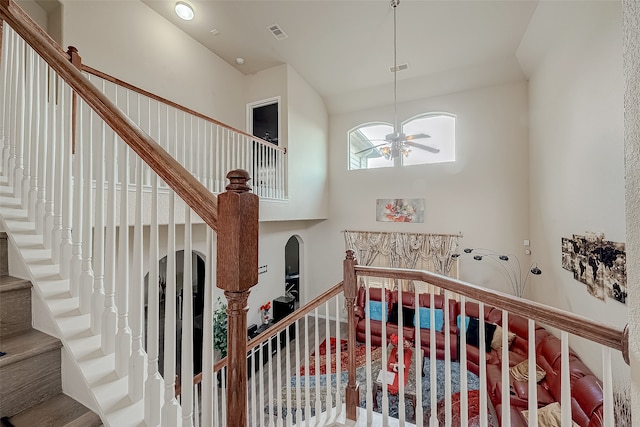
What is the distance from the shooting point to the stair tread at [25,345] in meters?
0.87

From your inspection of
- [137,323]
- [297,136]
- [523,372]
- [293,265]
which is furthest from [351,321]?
[293,265]

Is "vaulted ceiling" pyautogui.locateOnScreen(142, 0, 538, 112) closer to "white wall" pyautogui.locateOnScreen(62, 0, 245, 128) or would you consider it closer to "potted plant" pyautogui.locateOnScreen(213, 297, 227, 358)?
"white wall" pyautogui.locateOnScreen(62, 0, 245, 128)

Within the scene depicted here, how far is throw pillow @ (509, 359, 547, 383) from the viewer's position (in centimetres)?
332

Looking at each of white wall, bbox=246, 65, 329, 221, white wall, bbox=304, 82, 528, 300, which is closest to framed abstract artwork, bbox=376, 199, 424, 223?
white wall, bbox=304, 82, 528, 300

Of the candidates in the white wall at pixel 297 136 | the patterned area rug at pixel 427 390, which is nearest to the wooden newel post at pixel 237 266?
the patterned area rug at pixel 427 390

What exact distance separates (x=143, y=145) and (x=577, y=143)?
4.34 metres

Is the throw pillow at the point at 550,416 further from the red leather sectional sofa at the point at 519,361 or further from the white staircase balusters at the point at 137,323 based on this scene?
the white staircase balusters at the point at 137,323

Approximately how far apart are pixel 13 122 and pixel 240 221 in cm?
159

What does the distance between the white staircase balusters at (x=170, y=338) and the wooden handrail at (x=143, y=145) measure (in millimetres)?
72

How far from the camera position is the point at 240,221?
71 centimetres

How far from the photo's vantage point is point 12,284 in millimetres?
1016

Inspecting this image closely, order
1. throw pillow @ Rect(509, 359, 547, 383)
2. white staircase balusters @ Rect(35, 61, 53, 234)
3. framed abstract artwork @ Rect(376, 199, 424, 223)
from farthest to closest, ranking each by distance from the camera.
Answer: framed abstract artwork @ Rect(376, 199, 424, 223), throw pillow @ Rect(509, 359, 547, 383), white staircase balusters @ Rect(35, 61, 53, 234)

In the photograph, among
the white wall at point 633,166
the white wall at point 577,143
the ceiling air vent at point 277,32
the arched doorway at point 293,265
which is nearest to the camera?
the white wall at point 633,166

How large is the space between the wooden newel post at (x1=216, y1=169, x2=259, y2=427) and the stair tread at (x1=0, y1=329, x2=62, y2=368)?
2.37ft
